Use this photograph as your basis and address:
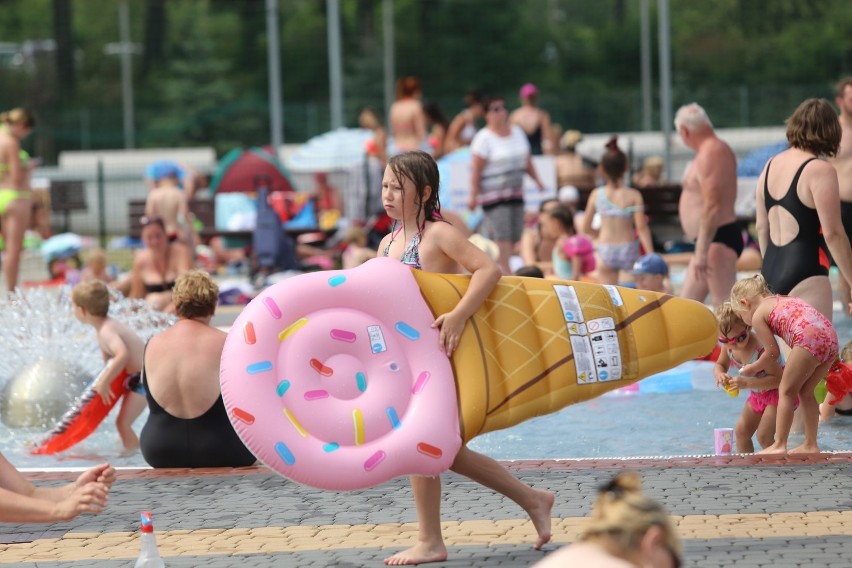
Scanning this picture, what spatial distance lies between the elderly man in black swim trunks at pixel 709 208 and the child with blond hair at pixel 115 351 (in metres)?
3.55

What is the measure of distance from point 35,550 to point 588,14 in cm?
5827

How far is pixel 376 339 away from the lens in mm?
4988

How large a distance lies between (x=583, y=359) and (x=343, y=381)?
0.90 m

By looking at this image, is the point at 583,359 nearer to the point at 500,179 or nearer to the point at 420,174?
the point at 420,174

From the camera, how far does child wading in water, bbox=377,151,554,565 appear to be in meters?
5.04

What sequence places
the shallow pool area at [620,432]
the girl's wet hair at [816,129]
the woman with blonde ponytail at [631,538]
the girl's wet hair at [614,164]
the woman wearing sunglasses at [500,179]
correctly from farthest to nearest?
the woman wearing sunglasses at [500,179]
the girl's wet hair at [614,164]
the shallow pool area at [620,432]
the girl's wet hair at [816,129]
the woman with blonde ponytail at [631,538]

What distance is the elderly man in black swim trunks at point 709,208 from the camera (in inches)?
350

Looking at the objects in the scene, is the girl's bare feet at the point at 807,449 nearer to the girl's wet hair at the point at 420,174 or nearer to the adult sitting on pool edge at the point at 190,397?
the girl's wet hair at the point at 420,174

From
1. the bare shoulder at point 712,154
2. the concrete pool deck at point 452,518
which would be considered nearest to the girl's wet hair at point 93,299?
the concrete pool deck at point 452,518

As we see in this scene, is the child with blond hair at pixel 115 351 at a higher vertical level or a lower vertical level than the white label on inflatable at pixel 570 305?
lower

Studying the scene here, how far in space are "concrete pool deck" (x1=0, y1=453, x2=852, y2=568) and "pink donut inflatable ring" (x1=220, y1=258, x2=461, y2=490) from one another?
0.46 meters

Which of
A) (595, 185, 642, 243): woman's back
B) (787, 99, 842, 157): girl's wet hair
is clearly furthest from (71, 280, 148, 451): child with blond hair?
(595, 185, 642, 243): woman's back

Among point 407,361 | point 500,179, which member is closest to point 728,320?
point 407,361

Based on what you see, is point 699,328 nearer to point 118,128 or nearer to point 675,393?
point 675,393
